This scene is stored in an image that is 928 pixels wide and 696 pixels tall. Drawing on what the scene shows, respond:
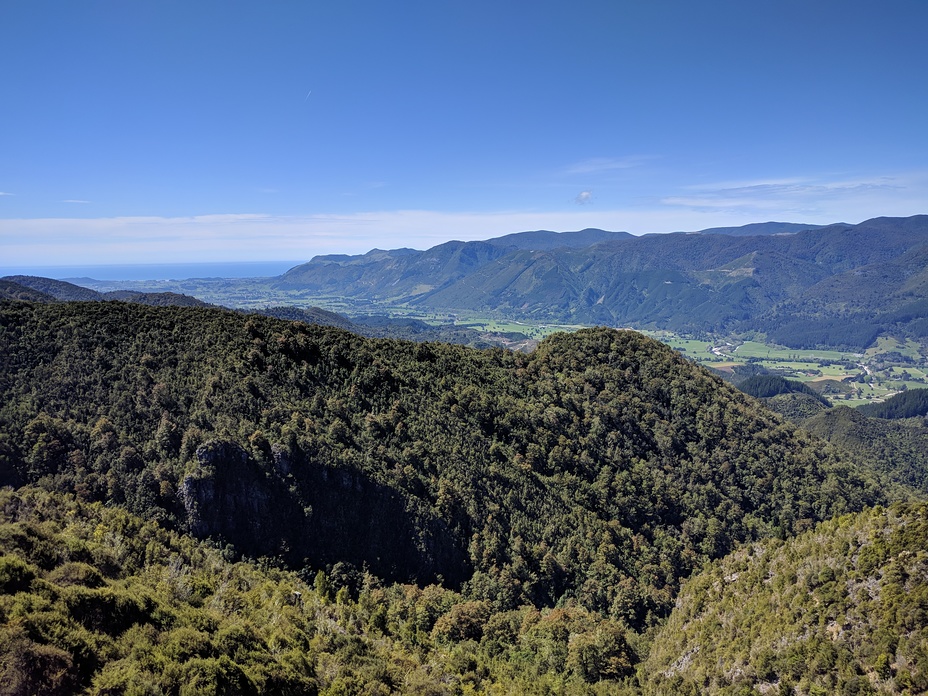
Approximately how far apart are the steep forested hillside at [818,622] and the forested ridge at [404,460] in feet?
26.8

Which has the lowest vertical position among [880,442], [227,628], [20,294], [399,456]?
[880,442]

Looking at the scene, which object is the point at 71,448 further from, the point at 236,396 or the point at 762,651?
the point at 762,651

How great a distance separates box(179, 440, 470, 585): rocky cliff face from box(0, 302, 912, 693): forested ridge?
22 cm

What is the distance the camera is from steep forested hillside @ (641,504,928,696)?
3828 centimetres

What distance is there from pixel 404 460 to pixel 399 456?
98cm

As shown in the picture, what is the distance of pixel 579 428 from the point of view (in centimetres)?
9431

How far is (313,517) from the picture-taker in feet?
207

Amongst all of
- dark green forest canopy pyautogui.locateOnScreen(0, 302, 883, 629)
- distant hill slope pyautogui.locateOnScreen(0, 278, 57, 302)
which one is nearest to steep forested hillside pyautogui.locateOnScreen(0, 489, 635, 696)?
dark green forest canopy pyautogui.locateOnScreen(0, 302, 883, 629)

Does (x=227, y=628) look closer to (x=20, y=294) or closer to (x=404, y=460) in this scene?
(x=404, y=460)

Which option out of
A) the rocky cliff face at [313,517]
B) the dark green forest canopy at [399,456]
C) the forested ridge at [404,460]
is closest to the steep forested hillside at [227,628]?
the forested ridge at [404,460]

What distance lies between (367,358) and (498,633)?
49.8 metres

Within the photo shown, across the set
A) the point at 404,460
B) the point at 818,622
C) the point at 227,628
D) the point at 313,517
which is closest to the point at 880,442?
the point at 818,622

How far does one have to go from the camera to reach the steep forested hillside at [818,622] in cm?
3828

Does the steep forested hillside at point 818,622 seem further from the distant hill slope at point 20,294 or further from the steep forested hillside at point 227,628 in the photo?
the distant hill slope at point 20,294
